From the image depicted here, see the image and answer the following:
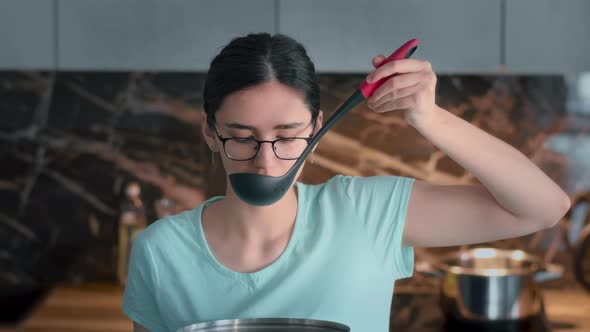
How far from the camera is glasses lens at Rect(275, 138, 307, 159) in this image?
112 centimetres

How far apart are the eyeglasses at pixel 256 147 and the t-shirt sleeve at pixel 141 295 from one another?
0.78ft

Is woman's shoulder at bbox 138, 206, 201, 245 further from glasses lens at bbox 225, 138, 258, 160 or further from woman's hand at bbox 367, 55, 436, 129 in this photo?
woman's hand at bbox 367, 55, 436, 129

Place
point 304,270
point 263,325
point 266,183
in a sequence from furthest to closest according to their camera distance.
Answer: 1. point 304,270
2. point 266,183
3. point 263,325

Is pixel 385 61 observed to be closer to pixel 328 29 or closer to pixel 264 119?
pixel 264 119

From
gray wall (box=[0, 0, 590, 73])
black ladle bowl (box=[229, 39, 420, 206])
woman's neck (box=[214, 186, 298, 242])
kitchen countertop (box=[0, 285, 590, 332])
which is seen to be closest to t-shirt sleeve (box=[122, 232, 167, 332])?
woman's neck (box=[214, 186, 298, 242])

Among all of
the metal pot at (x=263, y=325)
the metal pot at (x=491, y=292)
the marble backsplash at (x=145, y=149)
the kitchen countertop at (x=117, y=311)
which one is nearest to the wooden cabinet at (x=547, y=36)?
the marble backsplash at (x=145, y=149)

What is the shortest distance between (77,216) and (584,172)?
5.17 feet

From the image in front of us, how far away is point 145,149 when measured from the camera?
262cm

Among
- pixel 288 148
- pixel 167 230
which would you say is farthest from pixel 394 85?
pixel 167 230

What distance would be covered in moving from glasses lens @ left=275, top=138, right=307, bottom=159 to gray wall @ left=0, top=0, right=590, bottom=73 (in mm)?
1186

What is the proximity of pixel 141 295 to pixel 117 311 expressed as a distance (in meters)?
1.09

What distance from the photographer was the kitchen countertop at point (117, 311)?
2203 mm

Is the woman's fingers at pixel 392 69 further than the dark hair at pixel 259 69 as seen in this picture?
No

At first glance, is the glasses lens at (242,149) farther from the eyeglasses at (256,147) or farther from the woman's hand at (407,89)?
the woman's hand at (407,89)
